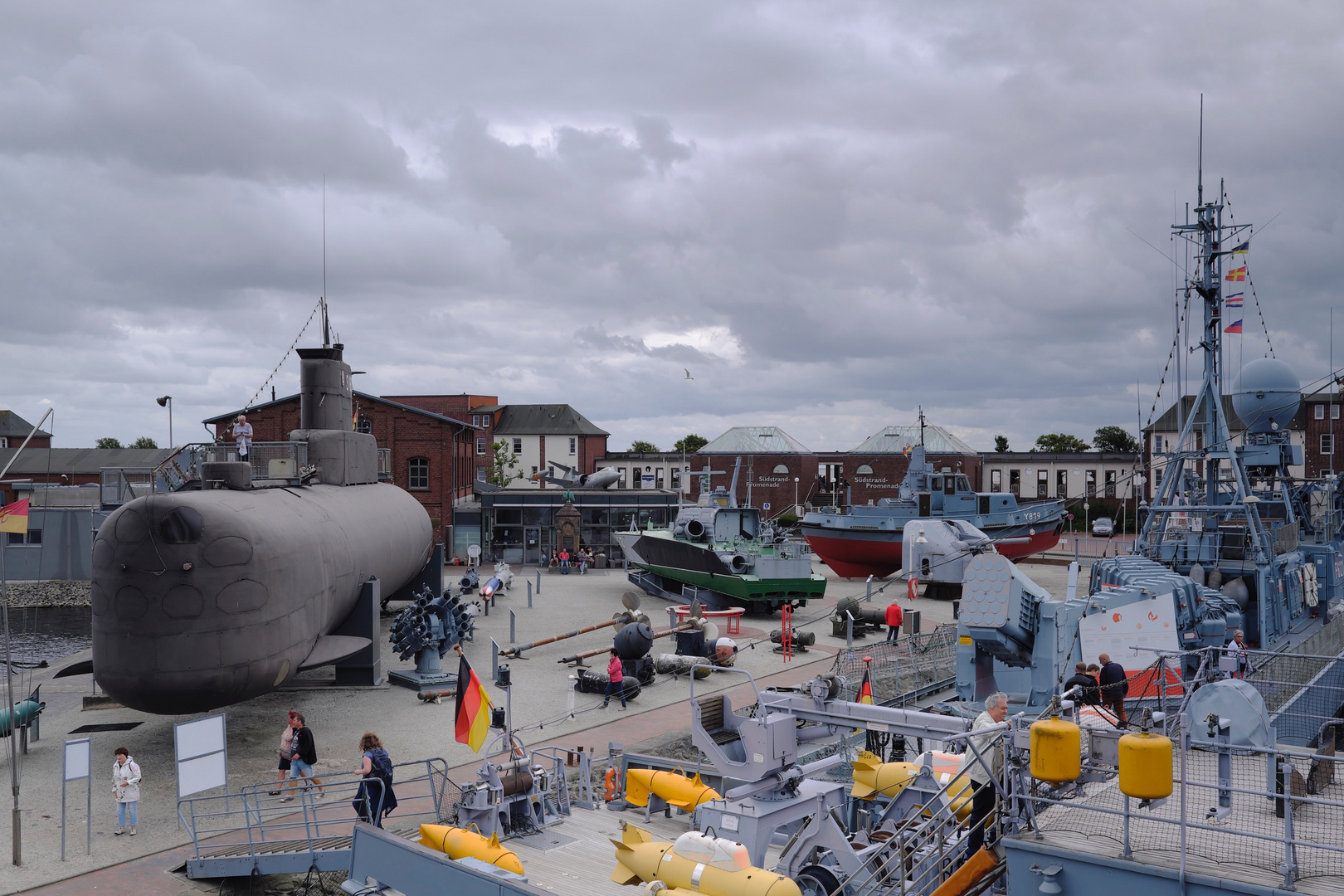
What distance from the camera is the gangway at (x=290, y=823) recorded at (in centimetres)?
1174

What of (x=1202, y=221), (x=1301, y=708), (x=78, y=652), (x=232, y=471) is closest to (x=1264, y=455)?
(x=1202, y=221)

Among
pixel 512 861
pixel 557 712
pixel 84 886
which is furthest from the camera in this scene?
pixel 557 712

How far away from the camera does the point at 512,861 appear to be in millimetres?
10398

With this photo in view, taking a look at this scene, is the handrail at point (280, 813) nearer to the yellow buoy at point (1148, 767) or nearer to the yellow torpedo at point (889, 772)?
the yellow torpedo at point (889, 772)

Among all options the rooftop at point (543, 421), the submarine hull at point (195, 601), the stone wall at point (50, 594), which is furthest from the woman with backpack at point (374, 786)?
the rooftop at point (543, 421)

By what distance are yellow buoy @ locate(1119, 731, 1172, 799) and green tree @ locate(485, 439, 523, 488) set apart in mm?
62655

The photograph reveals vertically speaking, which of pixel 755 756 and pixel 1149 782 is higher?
pixel 1149 782

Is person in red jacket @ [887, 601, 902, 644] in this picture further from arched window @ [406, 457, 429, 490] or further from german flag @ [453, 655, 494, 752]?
arched window @ [406, 457, 429, 490]

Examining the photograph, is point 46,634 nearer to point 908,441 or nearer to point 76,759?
point 76,759

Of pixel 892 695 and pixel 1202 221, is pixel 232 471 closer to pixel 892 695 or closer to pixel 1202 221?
pixel 892 695

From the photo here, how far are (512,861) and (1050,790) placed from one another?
565 cm

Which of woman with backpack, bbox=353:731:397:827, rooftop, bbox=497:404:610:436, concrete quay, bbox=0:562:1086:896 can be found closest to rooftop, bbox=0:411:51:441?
rooftop, bbox=497:404:610:436

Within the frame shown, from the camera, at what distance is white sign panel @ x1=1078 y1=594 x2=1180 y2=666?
16.5 m

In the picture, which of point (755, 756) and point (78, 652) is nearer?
point (755, 756)
